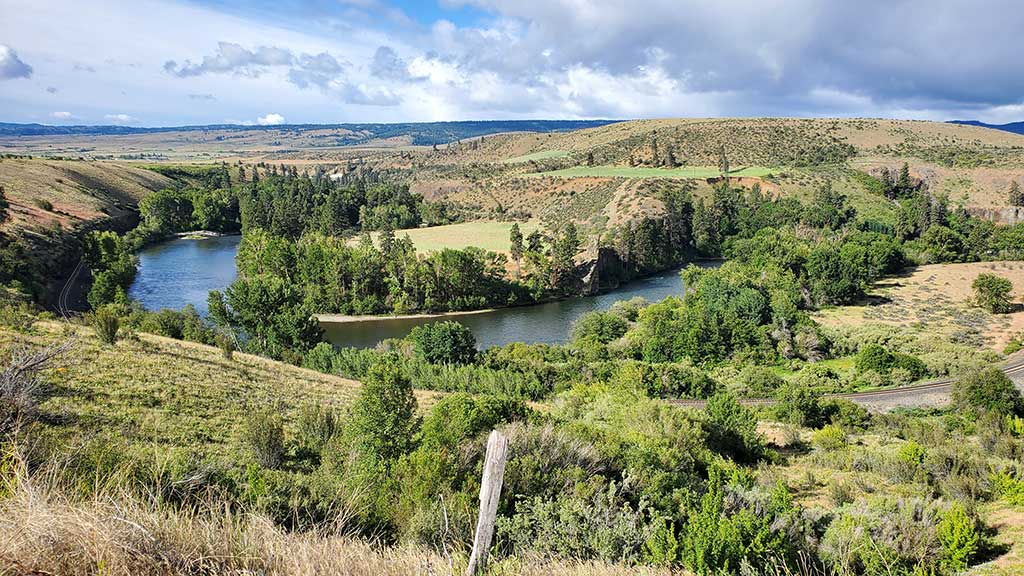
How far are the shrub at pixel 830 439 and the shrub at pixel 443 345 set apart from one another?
66.9 feet

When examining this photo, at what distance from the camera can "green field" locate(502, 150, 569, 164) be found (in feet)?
440

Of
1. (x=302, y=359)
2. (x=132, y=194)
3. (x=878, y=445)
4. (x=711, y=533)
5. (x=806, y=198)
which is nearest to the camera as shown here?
(x=711, y=533)

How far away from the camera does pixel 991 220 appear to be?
82125mm

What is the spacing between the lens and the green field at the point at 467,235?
243 ft

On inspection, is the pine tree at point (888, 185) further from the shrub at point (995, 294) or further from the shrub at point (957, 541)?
the shrub at point (957, 541)

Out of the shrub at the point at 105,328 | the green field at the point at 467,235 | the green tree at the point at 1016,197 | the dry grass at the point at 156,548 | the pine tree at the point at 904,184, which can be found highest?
the pine tree at the point at 904,184

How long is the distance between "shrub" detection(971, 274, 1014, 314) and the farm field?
27.8 inches

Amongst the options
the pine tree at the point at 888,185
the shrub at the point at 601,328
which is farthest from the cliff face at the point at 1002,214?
the shrub at the point at 601,328

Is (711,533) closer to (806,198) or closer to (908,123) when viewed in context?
(806,198)

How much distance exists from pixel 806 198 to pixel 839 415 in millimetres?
74665

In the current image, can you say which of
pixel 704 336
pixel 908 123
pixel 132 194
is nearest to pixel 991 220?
pixel 908 123

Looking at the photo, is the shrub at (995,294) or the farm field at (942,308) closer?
the farm field at (942,308)

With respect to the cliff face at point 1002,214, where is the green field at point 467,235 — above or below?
below

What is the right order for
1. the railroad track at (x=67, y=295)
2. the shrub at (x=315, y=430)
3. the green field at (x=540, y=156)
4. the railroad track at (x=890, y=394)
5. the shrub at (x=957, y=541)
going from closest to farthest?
the shrub at (x=957, y=541) < the shrub at (x=315, y=430) < the railroad track at (x=890, y=394) < the railroad track at (x=67, y=295) < the green field at (x=540, y=156)
